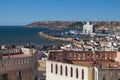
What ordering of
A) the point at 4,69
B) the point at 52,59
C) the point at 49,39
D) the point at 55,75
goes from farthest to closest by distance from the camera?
the point at 49,39
the point at 52,59
the point at 55,75
the point at 4,69

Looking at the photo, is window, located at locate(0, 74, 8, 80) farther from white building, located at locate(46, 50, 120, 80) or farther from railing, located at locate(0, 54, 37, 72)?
white building, located at locate(46, 50, 120, 80)

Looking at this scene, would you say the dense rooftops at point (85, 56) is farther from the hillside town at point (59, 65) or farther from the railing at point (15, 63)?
the railing at point (15, 63)

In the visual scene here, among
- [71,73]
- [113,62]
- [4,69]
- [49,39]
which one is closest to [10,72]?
[4,69]

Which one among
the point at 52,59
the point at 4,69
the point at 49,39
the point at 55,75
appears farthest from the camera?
the point at 49,39

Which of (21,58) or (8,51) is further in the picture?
(8,51)

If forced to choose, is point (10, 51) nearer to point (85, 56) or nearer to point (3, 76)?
point (3, 76)

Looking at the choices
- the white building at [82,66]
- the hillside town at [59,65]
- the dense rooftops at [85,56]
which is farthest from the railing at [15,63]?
the dense rooftops at [85,56]

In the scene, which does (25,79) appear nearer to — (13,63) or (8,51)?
(13,63)

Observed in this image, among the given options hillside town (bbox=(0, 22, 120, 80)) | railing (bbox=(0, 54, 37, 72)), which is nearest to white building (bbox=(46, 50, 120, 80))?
hillside town (bbox=(0, 22, 120, 80))

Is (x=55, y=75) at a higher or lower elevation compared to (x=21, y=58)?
lower
